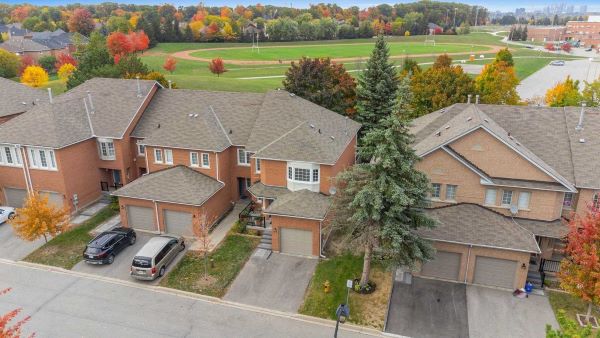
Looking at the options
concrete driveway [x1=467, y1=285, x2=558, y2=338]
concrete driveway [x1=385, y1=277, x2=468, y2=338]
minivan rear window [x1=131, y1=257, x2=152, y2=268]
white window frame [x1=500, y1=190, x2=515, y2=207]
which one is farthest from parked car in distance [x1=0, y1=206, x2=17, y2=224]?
white window frame [x1=500, y1=190, x2=515, y2=207]

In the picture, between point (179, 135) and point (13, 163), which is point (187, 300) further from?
point (13, 163)

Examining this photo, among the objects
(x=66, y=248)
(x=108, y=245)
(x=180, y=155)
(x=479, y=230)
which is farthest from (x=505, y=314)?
(x=66, y=248)

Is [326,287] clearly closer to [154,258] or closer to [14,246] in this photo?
[154,258]

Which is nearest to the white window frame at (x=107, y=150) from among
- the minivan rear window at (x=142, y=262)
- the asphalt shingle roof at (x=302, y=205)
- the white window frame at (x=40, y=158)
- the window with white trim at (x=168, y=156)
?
the white window frame at (x=40, y=158)

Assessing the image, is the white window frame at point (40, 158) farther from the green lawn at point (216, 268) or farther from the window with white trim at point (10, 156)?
the green lawn at point (216, 268)

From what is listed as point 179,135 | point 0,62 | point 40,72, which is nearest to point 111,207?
point 179,135

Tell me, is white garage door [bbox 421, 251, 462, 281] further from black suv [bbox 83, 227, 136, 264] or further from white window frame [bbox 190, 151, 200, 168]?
black suv [bbox 83, 227, 136, 264]
